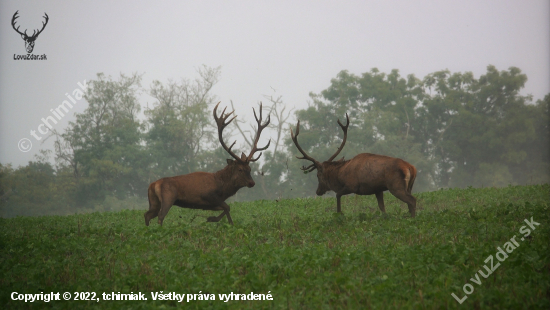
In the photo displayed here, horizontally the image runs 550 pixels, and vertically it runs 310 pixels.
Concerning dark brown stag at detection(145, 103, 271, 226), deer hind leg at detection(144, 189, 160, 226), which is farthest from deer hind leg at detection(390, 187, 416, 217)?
deer hind leg at detection(144, 189, 160, 226)

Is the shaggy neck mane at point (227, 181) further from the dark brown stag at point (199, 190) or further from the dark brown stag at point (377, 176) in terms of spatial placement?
the dark brown stag at point (377, 176)

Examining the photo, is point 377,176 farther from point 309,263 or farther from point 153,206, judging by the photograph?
point 153,206

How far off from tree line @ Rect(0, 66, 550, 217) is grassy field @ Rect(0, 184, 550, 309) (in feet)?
134

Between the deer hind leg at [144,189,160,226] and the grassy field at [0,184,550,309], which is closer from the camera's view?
the grassy field at [0,184,550,309]

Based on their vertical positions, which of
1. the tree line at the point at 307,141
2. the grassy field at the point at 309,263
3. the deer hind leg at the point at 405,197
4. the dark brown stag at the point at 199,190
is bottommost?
the grassy field at the point at 309,263

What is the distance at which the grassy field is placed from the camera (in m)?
6.21

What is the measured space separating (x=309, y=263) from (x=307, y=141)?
48.0 metres

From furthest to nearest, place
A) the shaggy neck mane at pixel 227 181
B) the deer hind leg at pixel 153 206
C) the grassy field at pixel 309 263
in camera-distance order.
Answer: the shaggy neck mane at pixel 227 181, the deer hind leg at pixel 153 206, the grassy field at pixel 309 263

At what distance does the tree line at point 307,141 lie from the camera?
177 feet

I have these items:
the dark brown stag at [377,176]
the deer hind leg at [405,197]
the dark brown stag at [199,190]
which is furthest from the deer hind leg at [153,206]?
the deer hind leg at [405,197]

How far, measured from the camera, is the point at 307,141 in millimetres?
55375

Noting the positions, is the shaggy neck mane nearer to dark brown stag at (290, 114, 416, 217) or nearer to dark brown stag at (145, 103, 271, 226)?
dark brown stag at (145, 103, 271, 226)

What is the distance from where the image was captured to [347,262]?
767 centimetres

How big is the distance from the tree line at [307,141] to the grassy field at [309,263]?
134 feet
